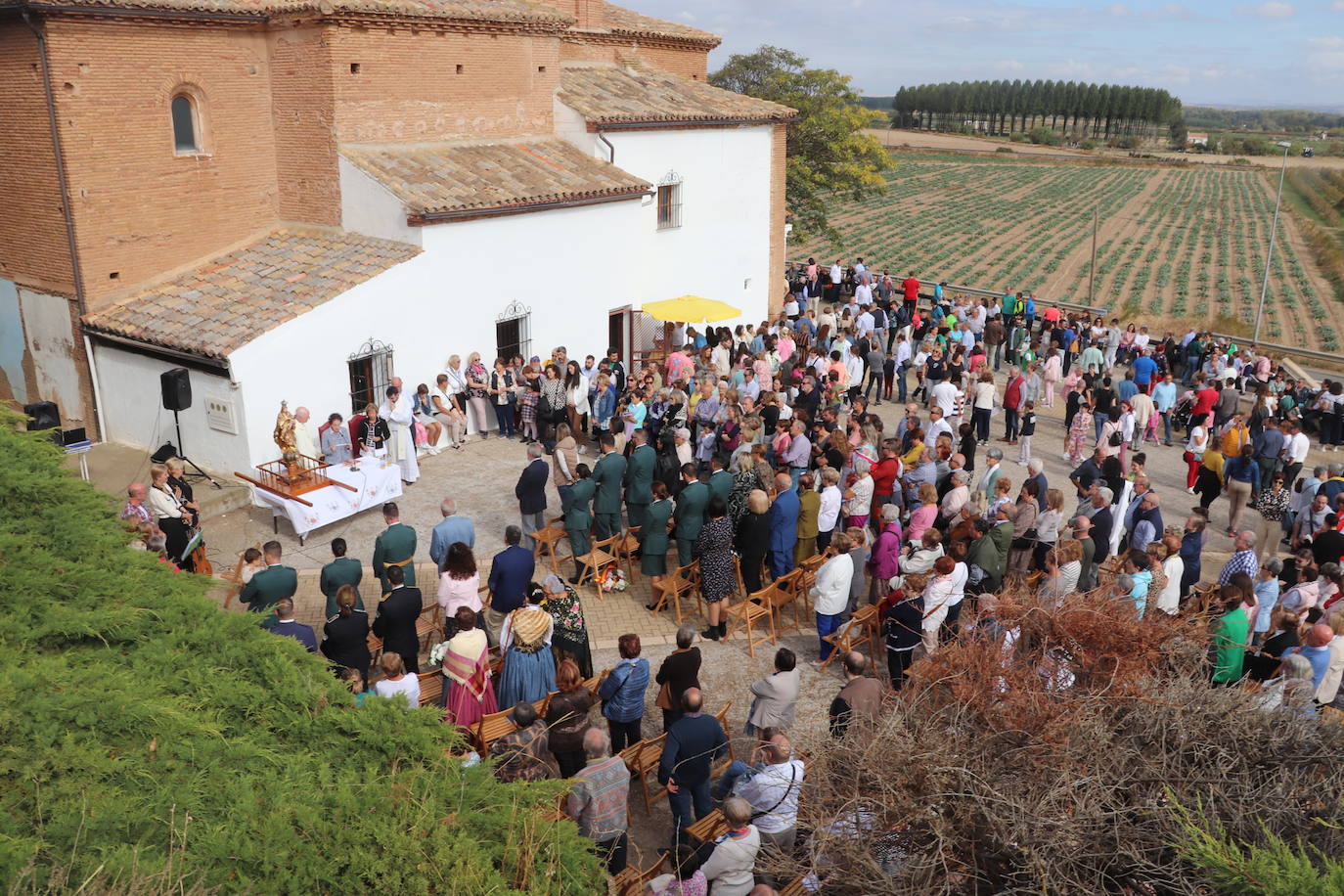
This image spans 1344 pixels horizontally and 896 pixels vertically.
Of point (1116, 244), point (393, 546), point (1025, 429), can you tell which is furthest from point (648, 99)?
point (1116, 244)

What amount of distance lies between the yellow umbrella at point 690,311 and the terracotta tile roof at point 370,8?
19.8ft

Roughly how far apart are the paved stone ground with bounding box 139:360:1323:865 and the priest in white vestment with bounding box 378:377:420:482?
1.03 feet

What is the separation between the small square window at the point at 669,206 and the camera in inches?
924

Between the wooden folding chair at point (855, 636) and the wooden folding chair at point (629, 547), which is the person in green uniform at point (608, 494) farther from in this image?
the wooden folding chair at point (855, 636)

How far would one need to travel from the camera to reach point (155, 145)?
15.6 meters

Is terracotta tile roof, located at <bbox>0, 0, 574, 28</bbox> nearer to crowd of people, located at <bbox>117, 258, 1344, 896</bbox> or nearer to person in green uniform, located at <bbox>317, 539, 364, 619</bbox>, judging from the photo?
crowd of people, located at <bbox>117, 258, 1344, 896</bbox>

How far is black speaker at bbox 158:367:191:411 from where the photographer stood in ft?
45.7

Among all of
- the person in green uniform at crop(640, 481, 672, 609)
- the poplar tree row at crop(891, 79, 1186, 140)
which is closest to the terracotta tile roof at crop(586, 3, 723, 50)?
the person in green uniform at crop(640, 481, 672, 609)

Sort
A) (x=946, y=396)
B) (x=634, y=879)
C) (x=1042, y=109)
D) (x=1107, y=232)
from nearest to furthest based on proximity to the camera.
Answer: (x=634, y=879) < (x=946, y=396) < (x=1107, y=232) < (x=1042, y=109)

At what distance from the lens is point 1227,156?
11769 cm

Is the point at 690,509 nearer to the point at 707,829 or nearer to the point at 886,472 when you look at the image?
the point at 886,472

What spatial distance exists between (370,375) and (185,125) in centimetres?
514

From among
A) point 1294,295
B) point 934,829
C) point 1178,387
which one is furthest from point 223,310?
point 1294,295

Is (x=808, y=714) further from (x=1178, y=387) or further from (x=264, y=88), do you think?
(x=1178, y=387)
